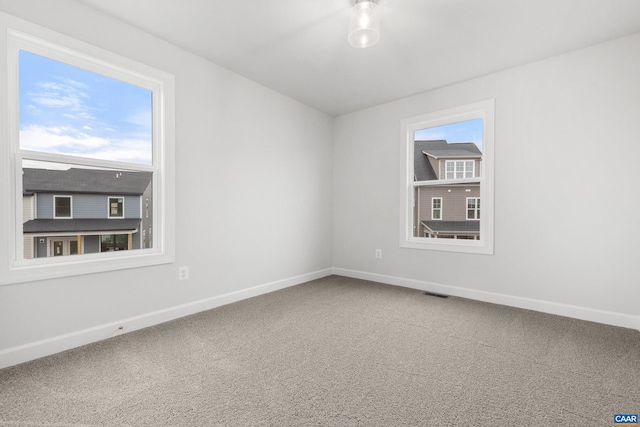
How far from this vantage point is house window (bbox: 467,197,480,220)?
3.38m

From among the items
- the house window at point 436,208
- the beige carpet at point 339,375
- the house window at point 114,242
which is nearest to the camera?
the beige carpet at point 339,375

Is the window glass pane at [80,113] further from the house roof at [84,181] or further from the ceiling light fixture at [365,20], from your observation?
the ceiling light fixture at [365,20]

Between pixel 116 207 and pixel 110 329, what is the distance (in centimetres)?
96

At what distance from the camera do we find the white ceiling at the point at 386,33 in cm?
213

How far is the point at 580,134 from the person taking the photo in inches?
105

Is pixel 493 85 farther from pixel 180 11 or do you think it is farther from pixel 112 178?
pixel 112 178

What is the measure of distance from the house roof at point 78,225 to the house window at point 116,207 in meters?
0.04

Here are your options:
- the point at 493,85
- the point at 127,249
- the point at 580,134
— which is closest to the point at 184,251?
the point at 127,249

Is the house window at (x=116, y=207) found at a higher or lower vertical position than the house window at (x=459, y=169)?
lower

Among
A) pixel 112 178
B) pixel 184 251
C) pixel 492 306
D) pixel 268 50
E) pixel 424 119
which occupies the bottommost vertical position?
pixel 492 306

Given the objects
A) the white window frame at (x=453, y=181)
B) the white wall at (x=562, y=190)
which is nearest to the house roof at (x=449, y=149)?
the white window frame at (x=453, y=181)

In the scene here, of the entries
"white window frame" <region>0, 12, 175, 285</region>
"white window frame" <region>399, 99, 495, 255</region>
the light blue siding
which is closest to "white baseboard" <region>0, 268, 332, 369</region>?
"white window frame" <region>0, 12, 175, 285</region>

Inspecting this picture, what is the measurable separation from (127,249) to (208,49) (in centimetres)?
193

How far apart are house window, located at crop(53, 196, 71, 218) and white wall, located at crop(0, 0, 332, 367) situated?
19.2 inches
